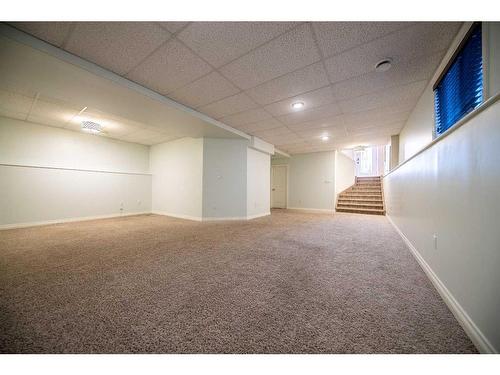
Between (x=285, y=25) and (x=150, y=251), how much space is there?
3128 mm

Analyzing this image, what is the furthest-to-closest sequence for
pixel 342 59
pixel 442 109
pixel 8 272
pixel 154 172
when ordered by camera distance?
pixel 154 172 < pixel 442 109 < pixel 342 59 < pixel 8 272

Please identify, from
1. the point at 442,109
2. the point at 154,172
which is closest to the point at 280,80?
the point at 442,109

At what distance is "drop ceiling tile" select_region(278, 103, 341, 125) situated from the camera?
3461 mm

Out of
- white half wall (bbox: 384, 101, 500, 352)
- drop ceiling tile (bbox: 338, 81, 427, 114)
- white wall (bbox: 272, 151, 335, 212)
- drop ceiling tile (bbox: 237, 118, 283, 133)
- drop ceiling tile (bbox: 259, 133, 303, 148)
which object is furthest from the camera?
white wall (bbox: 272, 151, 335, 212)

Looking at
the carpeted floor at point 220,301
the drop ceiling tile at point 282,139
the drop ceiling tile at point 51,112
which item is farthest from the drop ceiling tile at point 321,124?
the drop ceiling tile at point 51,112

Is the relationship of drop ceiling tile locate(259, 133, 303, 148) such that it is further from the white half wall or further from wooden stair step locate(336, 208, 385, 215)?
the white half wall

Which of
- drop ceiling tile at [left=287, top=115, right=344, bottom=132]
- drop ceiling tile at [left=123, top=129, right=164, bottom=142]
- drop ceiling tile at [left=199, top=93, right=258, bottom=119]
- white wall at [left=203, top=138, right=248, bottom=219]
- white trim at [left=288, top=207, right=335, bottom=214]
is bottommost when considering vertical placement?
white trim at [left=288, top=207, right=335, bottom=214]

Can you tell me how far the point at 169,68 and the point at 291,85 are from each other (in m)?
1.67

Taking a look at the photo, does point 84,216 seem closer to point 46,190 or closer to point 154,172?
point 46,190

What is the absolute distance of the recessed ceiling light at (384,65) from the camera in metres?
2.15

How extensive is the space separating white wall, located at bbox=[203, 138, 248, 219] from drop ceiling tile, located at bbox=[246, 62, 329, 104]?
2250 mm

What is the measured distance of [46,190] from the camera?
177 inches

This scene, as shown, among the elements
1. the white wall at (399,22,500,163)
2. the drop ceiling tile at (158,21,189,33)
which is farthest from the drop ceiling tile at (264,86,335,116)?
the drop ceiling tile at (158,21,189,33)

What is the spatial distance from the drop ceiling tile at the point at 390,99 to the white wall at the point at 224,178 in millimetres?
2811
